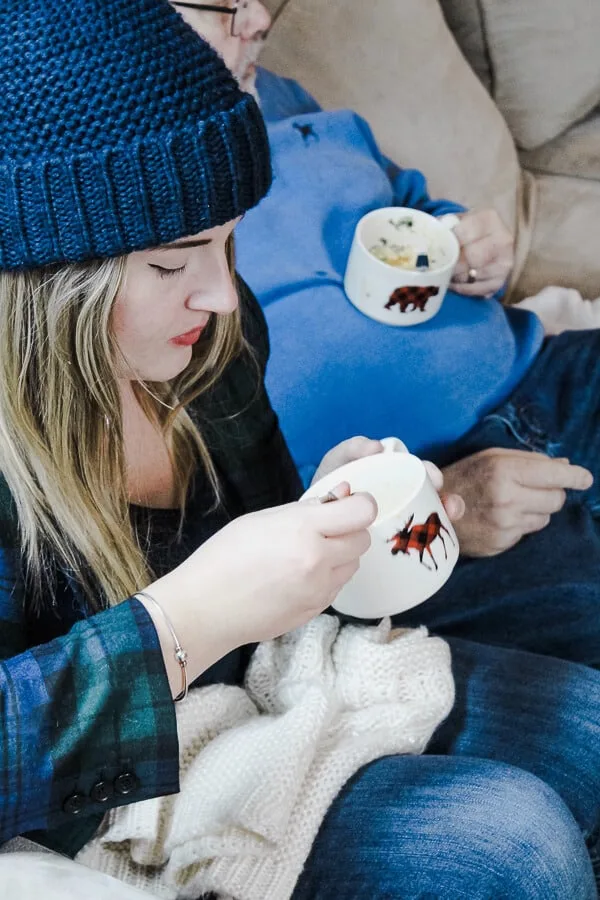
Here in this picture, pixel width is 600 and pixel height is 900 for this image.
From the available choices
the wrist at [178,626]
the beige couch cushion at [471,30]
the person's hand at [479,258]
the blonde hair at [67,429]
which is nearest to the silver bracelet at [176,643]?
the wrist at [178,626]

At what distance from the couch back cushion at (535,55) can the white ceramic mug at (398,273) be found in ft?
1.67

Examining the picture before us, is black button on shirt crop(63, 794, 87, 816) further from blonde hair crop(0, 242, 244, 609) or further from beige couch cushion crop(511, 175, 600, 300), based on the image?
beige couch cushion crop(511, 175, 600, 300)

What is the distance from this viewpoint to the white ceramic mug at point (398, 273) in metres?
0.97

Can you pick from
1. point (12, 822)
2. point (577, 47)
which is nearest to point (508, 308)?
point (577, 47)

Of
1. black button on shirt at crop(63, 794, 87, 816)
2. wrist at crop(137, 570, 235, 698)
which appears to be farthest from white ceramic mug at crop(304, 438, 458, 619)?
black button on shirt at crop(63, 794, 87, 816)

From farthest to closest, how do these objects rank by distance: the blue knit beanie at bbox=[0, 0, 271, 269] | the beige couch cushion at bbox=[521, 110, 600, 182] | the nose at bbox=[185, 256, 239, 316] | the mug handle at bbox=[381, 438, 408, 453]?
the beige couch cushion at bbox=[521, 110, 600, 182]
the mug handle at bbox=[381, 438, 408, 453]
the nose at bbox=[185, 256, 239, 316]
the blue knit beanie at bbox=[0, 0, 271, 269]

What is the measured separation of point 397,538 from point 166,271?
256mm

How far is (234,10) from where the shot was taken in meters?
0.87

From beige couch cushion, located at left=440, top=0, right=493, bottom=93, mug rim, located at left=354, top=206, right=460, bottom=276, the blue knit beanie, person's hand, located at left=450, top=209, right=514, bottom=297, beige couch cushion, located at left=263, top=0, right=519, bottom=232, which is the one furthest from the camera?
beige couch cushion, located at left=440, top=0, right=493, bottom=93

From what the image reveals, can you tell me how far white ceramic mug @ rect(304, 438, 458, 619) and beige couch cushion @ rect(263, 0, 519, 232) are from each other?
79 cm

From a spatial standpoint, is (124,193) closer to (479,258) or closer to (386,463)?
(386,463)

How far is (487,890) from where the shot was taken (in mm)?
654

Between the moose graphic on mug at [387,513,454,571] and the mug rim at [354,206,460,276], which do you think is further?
the mug rim at [354,206,460,276]

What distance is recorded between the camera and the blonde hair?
0.55m
